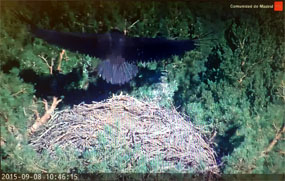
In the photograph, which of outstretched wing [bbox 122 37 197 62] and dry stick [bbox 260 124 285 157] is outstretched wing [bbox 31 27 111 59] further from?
dry stick [bbox 260 124 285 157]

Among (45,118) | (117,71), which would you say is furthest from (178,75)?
(45,118)

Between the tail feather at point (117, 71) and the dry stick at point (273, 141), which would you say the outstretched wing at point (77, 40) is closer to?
the tail feather at point (117, 71)

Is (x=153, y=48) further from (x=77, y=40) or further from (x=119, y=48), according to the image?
(x=77, y=40)

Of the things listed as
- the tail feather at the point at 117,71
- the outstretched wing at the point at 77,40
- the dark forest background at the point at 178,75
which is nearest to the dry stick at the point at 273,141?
the dark forest background at the point at 178,75

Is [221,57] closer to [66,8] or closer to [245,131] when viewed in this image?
[245,131]

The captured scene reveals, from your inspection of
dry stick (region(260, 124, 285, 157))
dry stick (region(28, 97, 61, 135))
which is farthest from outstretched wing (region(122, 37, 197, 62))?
dry stick (region(260, 124, 285, 157))
